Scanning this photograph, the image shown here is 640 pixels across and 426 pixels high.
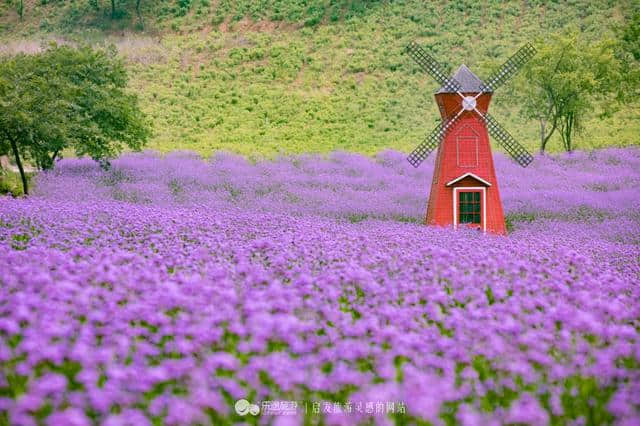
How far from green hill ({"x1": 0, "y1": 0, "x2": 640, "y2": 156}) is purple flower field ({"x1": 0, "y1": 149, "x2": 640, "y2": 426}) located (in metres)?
19.7

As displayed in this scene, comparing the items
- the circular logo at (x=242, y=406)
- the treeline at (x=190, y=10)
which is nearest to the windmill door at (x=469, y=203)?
the circular logo at (x=242, y=406)

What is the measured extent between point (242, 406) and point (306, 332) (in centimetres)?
78

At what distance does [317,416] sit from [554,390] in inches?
46.0

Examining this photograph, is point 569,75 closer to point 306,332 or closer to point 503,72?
point 503,72

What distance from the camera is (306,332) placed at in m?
3.54

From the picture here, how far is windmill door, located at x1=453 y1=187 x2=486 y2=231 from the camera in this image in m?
12.5

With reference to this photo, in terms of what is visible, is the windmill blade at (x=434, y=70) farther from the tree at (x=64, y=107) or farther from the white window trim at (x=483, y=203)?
the tree at (x=64, y=107)

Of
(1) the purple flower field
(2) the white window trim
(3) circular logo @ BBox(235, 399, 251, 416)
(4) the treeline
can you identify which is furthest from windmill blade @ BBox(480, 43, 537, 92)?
(4) the treeline

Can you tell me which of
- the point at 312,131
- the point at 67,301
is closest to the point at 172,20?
the point at 312,131

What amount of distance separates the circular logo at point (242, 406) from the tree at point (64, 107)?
40.0ft

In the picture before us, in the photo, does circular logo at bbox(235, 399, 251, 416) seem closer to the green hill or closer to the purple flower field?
the purple flower field

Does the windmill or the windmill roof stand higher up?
the windmill roof

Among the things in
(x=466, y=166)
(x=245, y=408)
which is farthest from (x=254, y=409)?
(x=466, y=166)

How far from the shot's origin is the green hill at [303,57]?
1172 inches
